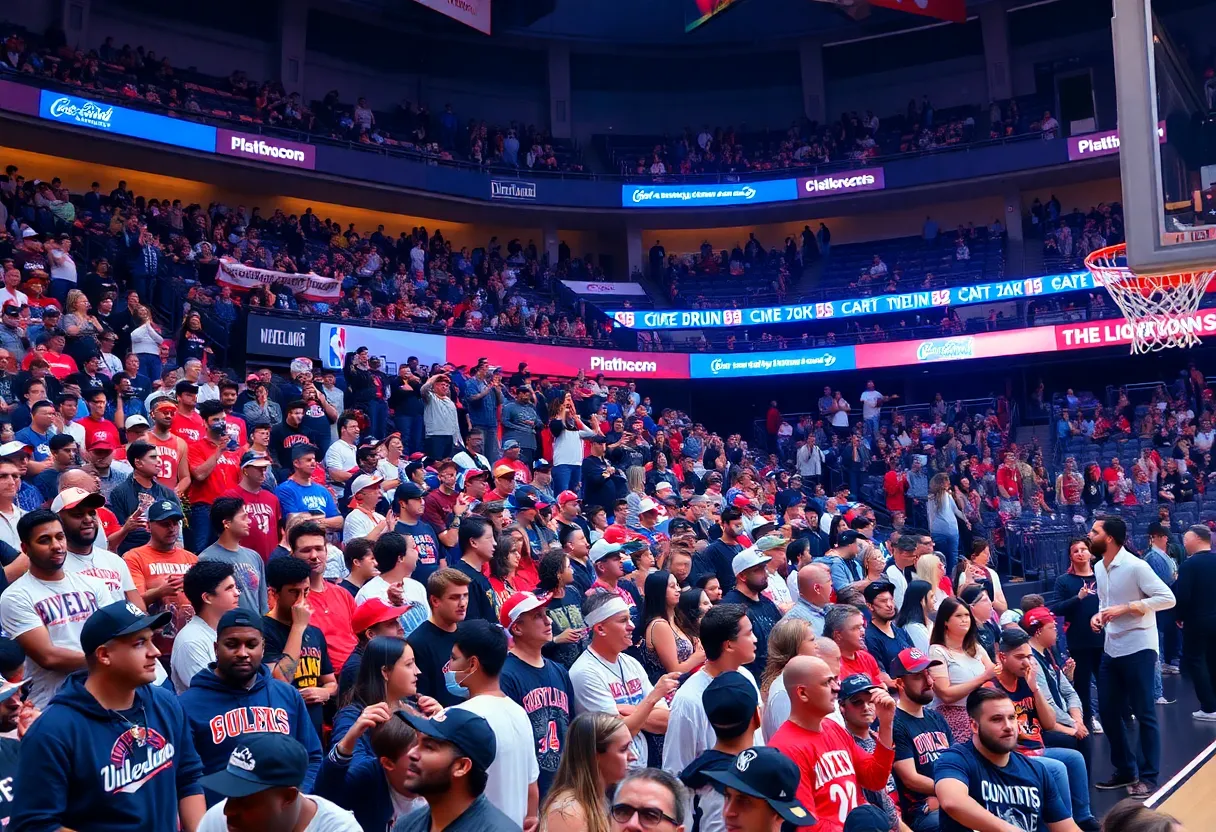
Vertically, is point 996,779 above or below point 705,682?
below

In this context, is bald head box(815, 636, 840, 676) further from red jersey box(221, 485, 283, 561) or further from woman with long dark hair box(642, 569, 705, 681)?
red jersey box(221, 485, 283, 561)

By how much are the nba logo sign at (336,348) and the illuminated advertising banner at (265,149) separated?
649cm

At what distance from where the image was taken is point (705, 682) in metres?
5.26

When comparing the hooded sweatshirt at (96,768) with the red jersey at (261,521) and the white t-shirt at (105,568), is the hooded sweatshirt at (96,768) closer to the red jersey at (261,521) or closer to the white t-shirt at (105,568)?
the white t-shirt at (105,568)

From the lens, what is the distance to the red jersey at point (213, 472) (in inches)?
350

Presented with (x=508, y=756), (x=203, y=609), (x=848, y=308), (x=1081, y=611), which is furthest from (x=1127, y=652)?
(x=848, y=308)

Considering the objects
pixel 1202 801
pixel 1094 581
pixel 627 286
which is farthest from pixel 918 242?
pixel 1202 801

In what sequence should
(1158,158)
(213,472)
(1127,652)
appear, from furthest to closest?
(213,472) < (1127,652) < (1158,158)

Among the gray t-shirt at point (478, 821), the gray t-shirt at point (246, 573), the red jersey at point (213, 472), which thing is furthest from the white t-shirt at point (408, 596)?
the gray t-shirt at point (478, 821)

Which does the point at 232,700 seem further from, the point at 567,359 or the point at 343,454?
the point at 567,359

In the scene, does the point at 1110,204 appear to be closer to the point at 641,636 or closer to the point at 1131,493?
the point at 1131,493

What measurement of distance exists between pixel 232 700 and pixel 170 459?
194 inches

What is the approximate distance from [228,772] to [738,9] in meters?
33.3

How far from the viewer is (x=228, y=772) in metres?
3.21
